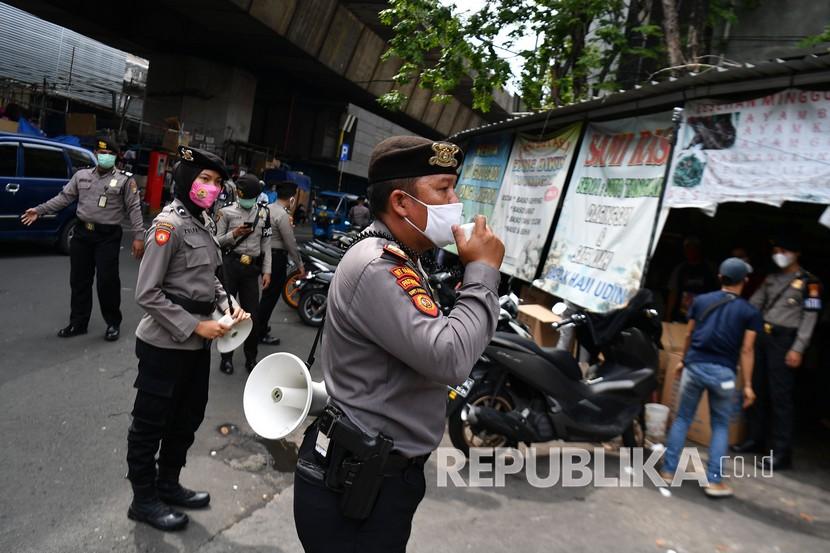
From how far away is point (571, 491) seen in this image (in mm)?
4141

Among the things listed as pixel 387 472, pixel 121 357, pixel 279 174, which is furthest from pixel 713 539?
pixel 279 174

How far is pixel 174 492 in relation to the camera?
316cm

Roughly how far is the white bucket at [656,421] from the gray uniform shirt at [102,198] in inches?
201

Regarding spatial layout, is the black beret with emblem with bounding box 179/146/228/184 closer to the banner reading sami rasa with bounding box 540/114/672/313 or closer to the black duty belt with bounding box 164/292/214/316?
the black duty belt with bounding box 164/292/214/316

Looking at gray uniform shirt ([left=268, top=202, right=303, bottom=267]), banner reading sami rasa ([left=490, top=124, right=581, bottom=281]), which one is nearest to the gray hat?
banner reading sami rasa ([left=490, top=124, right=581, bottom=281])

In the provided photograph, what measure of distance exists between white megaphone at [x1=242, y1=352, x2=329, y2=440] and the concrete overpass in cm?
1429

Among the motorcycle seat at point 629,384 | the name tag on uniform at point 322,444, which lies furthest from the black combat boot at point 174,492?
the motorcycle seat at point 629,384

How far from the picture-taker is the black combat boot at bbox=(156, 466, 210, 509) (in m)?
3.15

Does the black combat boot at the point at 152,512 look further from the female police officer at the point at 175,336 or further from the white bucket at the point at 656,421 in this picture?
the white bucket at the point at 656,421

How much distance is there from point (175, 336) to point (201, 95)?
19.5 m

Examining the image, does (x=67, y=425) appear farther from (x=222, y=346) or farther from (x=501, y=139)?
(x=501, y=139)

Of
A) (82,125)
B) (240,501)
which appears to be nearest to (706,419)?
(240,501)

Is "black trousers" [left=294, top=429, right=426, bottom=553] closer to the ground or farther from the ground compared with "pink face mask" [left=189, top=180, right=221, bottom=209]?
closer to the ground

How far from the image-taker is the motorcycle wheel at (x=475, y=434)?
4.26m
